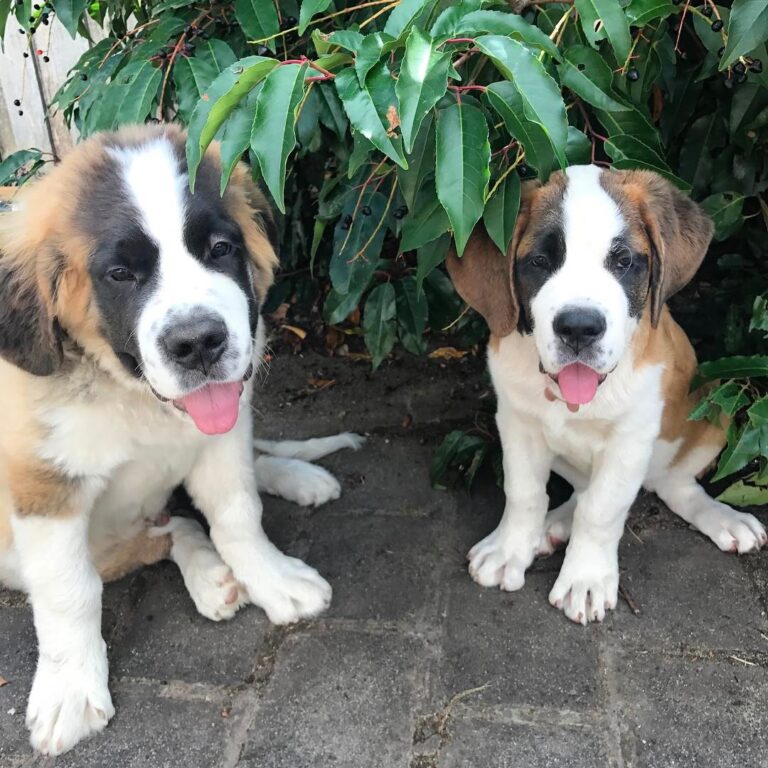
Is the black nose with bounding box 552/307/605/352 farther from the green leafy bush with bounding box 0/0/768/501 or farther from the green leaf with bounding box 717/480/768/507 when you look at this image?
the green leaf with bounding box 717/480/768/507

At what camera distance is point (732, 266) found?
3.25 meters

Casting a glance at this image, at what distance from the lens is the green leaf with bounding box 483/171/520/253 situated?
2141 mm

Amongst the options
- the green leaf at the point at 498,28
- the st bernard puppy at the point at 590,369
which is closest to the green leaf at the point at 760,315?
the st bernard puppy at the point at 590,369

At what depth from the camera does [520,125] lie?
1.75 meters

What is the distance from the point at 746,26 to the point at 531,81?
0.59m

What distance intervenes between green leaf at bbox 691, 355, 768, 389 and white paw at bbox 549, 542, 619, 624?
2.25ft

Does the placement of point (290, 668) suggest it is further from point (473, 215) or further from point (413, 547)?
point (473, 215)

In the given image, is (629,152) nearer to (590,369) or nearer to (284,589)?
(590,369)

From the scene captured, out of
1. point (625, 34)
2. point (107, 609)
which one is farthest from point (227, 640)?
point (625, 34)

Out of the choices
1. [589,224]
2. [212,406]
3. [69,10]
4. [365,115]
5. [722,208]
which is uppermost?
[69,10]

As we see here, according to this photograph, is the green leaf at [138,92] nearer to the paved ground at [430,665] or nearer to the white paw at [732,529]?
the paved ground at [430,665]

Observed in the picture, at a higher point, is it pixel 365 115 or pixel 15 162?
pixel 365 115

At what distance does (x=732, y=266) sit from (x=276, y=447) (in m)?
2.04

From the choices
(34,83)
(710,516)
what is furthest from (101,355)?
(34,83)
